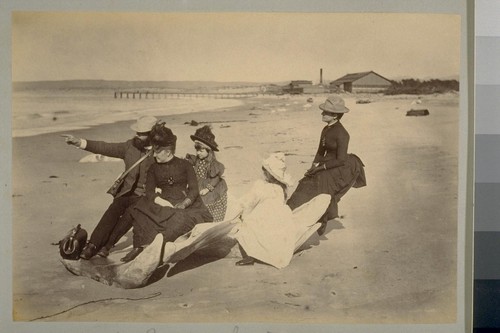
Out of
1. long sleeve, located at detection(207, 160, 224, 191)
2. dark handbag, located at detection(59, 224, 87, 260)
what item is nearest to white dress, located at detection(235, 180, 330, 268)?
long sleeve, located at detection(207, 160, 224, 191)

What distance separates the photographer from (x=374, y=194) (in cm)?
280

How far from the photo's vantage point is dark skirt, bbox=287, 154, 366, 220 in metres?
2.79

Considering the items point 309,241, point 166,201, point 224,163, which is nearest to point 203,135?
point 224,163

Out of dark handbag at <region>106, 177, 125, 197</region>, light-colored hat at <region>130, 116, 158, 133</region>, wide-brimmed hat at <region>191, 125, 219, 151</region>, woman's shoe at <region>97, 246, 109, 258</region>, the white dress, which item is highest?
light-colored hat at <region>130, 116, 158, 133</region>

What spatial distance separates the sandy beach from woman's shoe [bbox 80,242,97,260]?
6 centimetres

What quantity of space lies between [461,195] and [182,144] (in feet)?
2.95

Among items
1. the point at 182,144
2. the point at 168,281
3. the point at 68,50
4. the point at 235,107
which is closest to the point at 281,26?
the point at 235,107

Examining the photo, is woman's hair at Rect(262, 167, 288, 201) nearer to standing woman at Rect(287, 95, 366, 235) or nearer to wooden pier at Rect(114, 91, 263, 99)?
standing woman at Rect(287, 95, 366, 235)

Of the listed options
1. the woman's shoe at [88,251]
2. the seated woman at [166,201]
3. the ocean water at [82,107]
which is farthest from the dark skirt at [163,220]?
the ocean water at [82,107]

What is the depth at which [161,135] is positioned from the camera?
9.15 feet

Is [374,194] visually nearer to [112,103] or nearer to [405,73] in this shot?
[405,73]

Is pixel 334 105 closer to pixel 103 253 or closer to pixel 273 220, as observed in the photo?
pixel 273 220

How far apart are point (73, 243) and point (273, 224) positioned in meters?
0.63

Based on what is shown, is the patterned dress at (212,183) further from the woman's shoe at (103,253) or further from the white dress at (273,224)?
the woman's shoe at (103,253)
